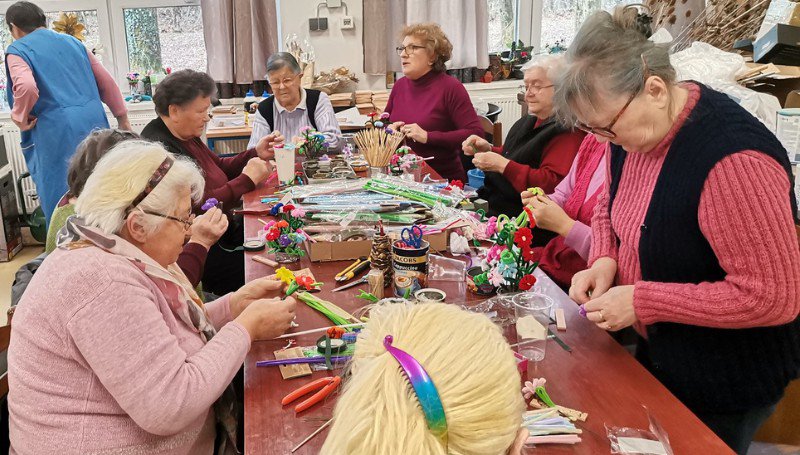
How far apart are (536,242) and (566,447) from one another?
1.61 meters

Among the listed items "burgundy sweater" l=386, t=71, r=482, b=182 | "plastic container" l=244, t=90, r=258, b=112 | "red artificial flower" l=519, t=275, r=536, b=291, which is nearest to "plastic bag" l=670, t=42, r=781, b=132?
"burgundy sweater" l=386, t=71, r=482, b=182

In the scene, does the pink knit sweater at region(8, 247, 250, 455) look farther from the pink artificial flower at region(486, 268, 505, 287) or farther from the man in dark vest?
the man in dark vest

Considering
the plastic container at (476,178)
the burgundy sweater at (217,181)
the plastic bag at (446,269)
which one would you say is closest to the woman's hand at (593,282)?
the plastic bag at (446,269)

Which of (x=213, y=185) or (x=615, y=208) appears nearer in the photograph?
(x=615, y=208)

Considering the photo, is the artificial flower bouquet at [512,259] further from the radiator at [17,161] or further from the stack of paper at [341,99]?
the radiator at [17,161]

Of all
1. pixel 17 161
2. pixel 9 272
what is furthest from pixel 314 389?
pixel 17 161

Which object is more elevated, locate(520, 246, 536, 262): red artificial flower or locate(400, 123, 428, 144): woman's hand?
locate(400, 123, 428, 144): woman's hand

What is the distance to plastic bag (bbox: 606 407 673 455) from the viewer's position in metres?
1.08

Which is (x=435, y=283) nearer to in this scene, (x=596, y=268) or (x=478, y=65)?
(x=596, y=268)

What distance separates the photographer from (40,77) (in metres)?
4.06

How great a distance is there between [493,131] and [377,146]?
1272 mm

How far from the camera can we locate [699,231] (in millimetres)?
1355

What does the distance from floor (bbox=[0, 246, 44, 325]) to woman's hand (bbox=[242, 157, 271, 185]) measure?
1913 mm

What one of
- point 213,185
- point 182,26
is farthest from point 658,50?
point 182,26
